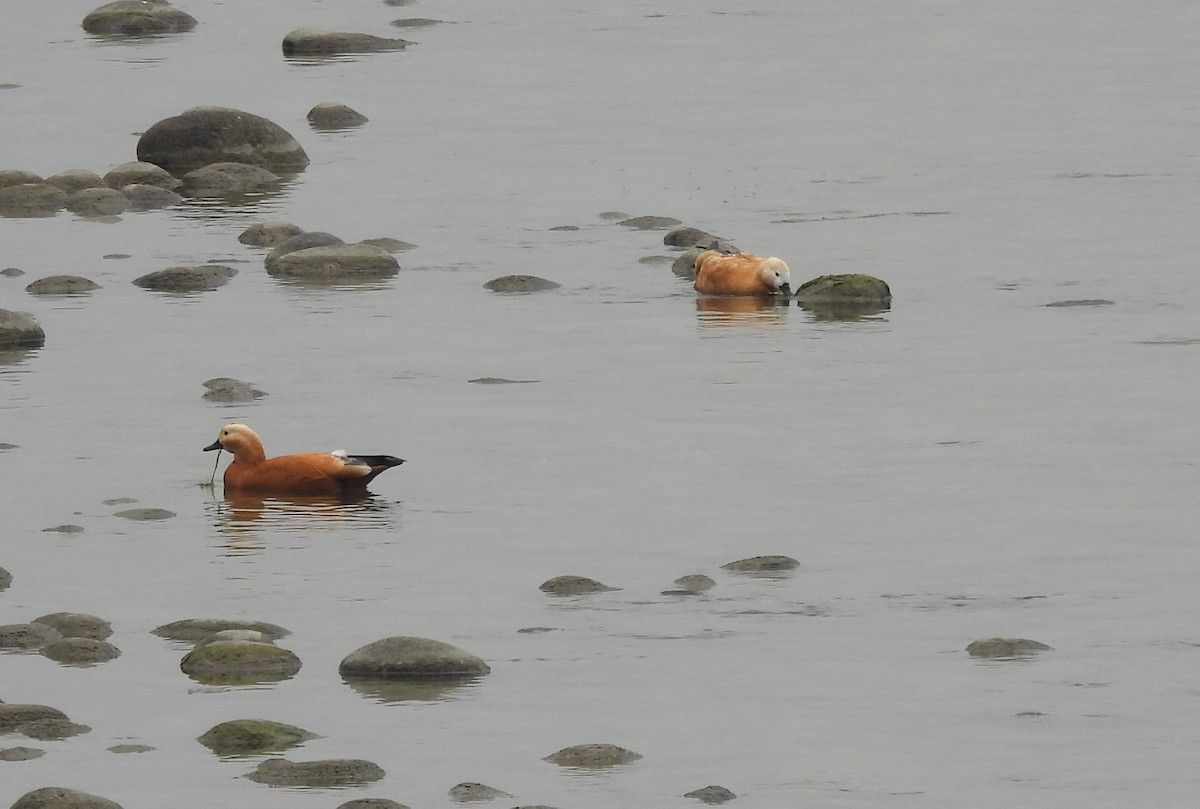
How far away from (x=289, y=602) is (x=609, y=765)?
3.89 metres

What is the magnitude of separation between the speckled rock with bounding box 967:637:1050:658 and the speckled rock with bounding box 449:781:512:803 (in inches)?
134

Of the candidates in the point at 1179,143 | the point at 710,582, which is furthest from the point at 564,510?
the point at 1179,143

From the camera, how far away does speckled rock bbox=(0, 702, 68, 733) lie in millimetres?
15281

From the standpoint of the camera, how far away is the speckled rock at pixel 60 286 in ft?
97.0

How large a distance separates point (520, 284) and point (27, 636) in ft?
43.6

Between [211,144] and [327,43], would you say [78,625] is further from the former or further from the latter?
[327,43]

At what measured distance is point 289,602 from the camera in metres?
17.9

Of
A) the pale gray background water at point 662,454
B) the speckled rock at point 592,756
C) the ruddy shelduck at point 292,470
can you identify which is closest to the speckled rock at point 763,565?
the pale gray background water at point 662,454

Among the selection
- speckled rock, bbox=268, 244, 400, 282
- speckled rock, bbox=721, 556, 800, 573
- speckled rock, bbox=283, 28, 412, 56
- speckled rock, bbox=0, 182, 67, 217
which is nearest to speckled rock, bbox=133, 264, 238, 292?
speckled rock, bbox=268, 244, 400, 282

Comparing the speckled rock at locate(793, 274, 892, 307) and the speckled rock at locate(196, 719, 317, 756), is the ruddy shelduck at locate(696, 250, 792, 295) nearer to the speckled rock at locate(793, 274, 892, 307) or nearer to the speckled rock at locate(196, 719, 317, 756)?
the speckled rock at locate(793, 274, 892, 307)

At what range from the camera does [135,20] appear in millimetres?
A: 56031

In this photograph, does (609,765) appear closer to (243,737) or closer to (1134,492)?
(243,737)

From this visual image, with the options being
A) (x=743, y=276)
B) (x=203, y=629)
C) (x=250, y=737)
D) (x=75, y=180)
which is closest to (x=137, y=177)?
(x=75, y=180)

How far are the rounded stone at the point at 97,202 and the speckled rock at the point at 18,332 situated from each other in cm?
854
